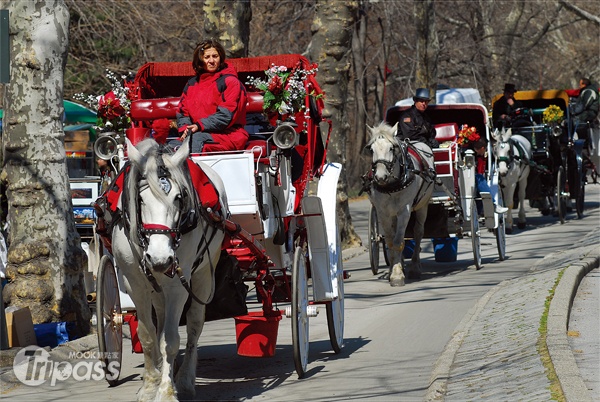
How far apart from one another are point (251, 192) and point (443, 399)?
86.7 inches

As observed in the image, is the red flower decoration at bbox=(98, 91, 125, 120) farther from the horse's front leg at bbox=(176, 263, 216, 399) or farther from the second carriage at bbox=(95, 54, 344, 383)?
the horse's front leg at bbox=(176, 263, 216, 399)

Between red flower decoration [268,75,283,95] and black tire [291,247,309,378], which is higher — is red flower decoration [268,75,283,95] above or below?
above

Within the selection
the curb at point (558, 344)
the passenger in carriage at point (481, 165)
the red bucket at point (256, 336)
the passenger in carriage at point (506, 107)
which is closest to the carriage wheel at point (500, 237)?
the passenger in carriage at point (481, 165)

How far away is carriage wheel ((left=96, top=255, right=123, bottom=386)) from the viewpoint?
27.8ft

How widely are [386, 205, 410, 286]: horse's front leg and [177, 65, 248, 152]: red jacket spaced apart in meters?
6.59

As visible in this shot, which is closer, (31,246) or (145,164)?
(145,164)

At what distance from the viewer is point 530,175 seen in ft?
80.5

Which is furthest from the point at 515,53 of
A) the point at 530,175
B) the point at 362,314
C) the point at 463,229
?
the point at 362,314

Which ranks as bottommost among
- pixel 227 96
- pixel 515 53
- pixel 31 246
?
pixel 31 246

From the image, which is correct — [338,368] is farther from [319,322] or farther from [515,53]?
[515,53]

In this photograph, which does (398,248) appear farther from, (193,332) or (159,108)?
(193,332)

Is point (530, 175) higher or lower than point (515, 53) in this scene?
lower

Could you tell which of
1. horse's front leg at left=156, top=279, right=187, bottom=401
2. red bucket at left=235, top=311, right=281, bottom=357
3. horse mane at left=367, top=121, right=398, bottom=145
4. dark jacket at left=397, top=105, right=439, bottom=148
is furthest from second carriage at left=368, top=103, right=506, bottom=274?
horse's front leg at left=156, top=279, right=187, bottom=401

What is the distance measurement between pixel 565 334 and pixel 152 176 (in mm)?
4007
